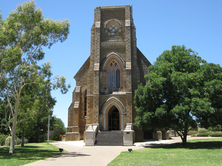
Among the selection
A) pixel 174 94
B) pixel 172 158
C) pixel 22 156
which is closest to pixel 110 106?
pixel 174 94

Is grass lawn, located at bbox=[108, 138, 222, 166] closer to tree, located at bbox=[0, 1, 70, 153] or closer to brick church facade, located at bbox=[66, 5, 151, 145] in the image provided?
tree, located at bbox=[0, 1, 70, 153]

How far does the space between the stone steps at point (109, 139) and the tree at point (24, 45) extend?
373 inches

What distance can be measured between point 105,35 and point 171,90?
14.1m

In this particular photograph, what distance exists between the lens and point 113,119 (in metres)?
30.2

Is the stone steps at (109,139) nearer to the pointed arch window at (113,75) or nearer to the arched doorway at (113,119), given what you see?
the arched doorway at (113,119)

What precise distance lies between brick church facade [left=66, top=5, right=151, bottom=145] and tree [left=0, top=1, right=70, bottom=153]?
37.3 ft

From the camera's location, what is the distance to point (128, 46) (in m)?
29.5

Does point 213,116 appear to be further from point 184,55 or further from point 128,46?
point 128,46

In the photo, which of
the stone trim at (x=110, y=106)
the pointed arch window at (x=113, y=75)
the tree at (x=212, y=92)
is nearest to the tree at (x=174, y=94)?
the tree at (x=212, y=92)

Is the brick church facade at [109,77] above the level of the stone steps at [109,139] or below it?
above

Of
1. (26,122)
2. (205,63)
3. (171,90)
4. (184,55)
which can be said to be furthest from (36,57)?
(205,63)

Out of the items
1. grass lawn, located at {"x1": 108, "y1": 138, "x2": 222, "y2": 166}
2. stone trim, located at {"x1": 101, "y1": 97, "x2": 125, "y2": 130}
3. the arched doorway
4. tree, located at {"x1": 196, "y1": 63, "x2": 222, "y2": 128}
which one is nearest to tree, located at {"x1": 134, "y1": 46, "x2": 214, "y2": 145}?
tree, located at {"x1": 196, "y1": 63, "x2": 222, "y2": 128}

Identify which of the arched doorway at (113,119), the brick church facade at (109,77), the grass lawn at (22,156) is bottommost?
the grass lawn at (22,156)

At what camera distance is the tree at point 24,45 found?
15.8 meters
